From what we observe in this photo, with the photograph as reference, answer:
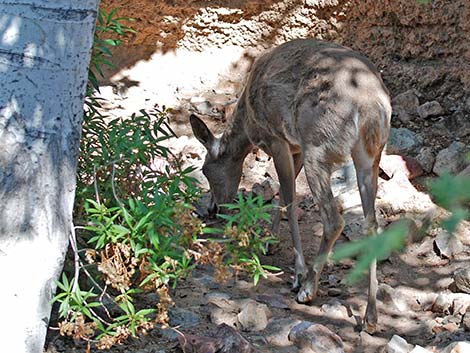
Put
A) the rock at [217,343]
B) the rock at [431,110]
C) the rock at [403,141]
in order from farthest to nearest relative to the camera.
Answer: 1. the rock at [431,110]
2. the rock at [403,141]
3. the rock at [217,343]

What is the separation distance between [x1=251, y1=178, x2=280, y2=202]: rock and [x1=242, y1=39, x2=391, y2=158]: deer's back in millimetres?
1118

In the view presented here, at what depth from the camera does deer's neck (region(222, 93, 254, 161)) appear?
6488 mm

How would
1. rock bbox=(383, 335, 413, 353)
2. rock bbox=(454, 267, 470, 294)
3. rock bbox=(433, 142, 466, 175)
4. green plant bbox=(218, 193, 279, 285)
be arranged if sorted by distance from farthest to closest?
rock bbox=(433, 142, 466, 175), rock bbox=(454, 267, 470, 294), rock bbox=(383, 335, 413, 353), green plant bbox=(218, 193, 279, 285)

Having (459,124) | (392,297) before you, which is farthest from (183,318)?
(459,124)

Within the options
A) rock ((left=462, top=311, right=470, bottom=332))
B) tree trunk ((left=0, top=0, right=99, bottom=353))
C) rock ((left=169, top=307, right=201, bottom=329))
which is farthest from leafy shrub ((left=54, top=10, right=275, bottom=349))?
rock ((left=462, top=311, right=470, bottom=332))

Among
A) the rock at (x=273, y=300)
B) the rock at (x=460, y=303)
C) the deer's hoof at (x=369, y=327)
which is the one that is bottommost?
the rock at (x=273, y=300)

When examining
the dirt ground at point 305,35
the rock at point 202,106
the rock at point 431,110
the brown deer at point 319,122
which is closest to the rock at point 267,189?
the dirt ground at point 305,35

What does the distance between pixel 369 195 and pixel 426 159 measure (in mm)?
1995

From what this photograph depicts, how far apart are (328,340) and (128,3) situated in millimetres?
4811

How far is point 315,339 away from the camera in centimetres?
473

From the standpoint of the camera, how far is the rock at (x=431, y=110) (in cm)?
766

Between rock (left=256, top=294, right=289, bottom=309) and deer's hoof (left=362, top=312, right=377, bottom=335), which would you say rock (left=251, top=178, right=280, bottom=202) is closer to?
rock (left=256, top=294, right=289, bottom=309)

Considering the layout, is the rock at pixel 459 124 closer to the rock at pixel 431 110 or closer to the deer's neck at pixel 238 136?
the rock at pixel 431 110

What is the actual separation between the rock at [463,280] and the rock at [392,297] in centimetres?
38
